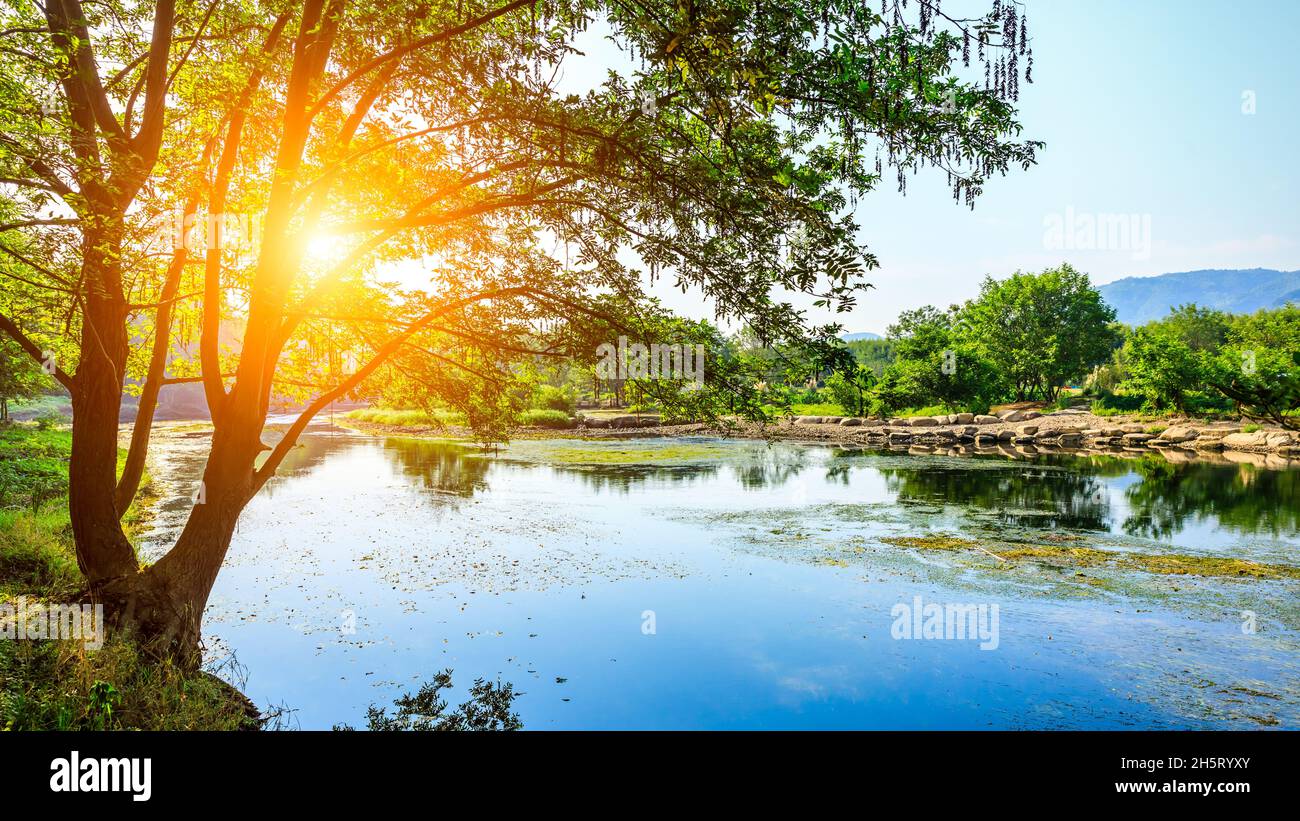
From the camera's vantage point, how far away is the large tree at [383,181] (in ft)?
20.2

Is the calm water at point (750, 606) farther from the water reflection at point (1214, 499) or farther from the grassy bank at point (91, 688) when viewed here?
the grassy bank at point (91, 688)

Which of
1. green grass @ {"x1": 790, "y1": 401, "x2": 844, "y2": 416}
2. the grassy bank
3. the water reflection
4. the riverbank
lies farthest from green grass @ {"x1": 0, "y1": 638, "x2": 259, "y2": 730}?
green grass @ {"x1": 790, "y1": 401, "x2": 844, "y2": 416}

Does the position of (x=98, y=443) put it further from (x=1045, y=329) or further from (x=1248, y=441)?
(x=1045, y=329)

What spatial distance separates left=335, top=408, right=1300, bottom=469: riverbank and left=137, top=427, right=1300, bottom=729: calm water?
16330mm

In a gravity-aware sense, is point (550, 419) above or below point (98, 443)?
below

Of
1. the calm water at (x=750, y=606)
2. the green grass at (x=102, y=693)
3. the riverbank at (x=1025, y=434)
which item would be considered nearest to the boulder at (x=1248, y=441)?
the riverbank at (x=1025, y=434)

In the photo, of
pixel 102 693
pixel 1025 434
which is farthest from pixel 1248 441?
pixel 102 693

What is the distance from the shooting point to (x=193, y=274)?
39.0 feet

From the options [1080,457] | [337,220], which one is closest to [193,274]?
[337,220]

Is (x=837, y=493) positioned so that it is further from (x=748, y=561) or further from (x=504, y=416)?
(x=504, y=416)

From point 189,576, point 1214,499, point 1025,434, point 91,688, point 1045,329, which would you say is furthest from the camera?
point 1045,329

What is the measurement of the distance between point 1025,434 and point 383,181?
5469 cm

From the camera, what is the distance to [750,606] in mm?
13438

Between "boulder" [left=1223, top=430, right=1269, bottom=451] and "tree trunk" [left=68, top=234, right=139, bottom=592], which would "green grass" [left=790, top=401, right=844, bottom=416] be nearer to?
"boulder" [left=1223, top=430, right=1269, bottom=451]
